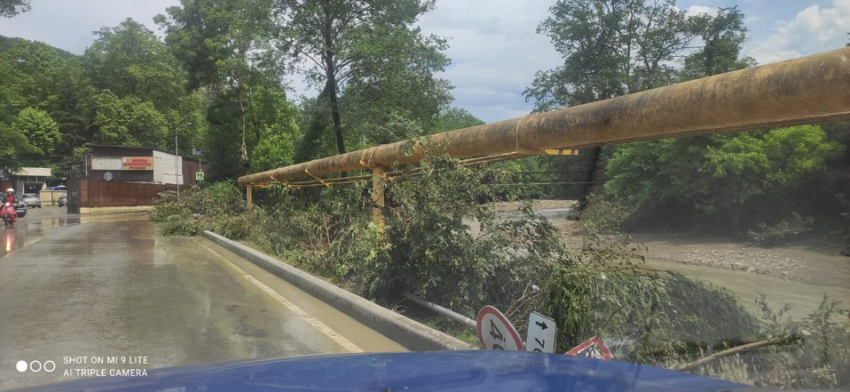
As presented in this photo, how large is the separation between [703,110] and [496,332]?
2258mm

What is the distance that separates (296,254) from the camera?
40.4 ft

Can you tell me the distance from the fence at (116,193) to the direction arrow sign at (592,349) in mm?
39292

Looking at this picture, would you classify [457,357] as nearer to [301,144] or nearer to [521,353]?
Answer: [521,353]

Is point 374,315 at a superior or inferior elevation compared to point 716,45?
inferior

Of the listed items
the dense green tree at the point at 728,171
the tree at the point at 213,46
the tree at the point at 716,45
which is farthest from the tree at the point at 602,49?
the tree at the point at 213,46

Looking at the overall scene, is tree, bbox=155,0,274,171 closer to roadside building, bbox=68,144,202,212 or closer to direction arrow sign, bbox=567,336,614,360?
roadside building, bbox=68,144,202,212

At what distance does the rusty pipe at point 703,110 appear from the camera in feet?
11.9

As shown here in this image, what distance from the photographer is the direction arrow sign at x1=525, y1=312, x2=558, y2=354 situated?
387 centimetres

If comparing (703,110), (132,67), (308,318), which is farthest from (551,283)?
(132,67)

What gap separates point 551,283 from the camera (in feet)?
16.7

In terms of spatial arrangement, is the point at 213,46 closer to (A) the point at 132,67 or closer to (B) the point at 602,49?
(B) the point at 602,49

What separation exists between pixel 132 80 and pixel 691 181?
63973 mm

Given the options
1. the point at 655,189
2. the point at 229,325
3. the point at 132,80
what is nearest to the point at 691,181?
the point at 655,189

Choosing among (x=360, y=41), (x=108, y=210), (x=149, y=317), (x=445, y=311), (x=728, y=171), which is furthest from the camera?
(x=108, y=210)
